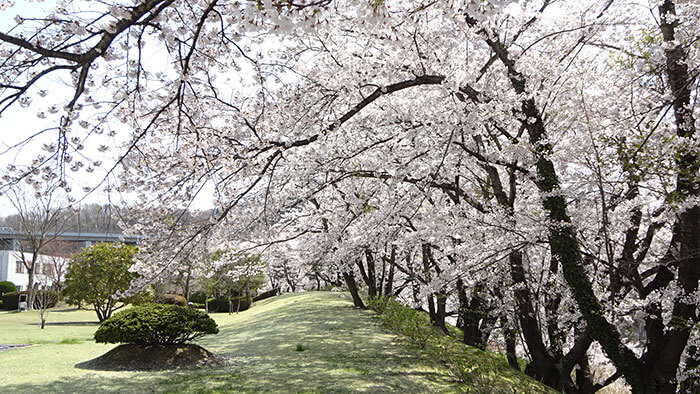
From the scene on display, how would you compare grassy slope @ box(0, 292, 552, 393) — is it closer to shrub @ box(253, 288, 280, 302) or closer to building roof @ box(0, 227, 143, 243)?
building roof @ box(0, 227, 143, 243)

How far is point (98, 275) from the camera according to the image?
17031 millimetres

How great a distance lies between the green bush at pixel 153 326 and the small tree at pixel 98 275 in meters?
10.0

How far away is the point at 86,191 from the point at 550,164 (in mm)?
5213

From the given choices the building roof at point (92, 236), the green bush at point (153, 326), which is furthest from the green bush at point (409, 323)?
the building roof at point (92, 236)

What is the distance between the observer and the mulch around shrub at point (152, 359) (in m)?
7.09

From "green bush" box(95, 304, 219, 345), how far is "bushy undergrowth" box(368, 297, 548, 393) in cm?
355

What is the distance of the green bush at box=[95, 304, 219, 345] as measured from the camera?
741cm

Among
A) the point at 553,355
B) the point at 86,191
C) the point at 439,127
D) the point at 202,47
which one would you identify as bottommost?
the point at 553,355

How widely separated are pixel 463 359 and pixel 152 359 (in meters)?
4.75

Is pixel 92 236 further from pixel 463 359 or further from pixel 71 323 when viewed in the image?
pixel 463 359

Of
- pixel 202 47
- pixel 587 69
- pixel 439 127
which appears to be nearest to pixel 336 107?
pixel 439 127

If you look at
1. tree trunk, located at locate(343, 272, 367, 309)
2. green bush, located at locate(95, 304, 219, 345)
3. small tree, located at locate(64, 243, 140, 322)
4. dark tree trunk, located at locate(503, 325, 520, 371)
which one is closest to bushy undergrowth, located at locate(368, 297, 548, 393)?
dark tree trunk, located at locate(503, 325, 520, 371)

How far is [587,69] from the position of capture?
6344mm

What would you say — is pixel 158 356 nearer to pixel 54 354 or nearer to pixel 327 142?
pixel 54 354
